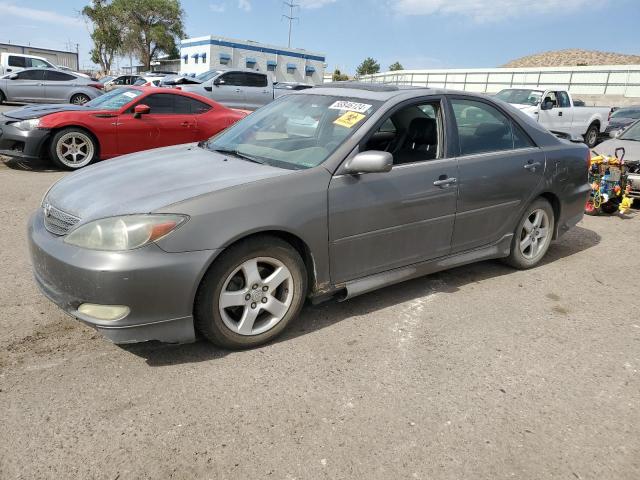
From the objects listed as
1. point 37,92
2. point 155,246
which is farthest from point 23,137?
point 37,92

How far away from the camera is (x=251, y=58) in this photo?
48.7 metres

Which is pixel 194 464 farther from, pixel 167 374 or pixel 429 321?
pixel 429 321

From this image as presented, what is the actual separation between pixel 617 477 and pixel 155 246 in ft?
7.94

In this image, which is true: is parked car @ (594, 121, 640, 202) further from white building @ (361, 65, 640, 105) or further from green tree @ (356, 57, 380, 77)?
green tree @ (356, 57, 380, 77)

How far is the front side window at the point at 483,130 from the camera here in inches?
158

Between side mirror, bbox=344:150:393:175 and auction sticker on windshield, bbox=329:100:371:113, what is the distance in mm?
522

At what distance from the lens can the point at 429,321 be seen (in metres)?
3.65

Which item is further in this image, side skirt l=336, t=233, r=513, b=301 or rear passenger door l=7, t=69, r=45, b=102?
rear passenger door l=7, t=69, r=45, b=102

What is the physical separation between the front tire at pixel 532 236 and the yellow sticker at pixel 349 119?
188cm

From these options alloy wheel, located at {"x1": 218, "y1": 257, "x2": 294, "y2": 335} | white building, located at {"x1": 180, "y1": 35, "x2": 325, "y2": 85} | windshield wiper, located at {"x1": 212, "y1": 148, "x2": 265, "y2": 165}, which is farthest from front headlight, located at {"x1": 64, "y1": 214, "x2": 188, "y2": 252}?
white building, located at {"x1": 180, "y1": 35, "x2": 325, "y2": 85}

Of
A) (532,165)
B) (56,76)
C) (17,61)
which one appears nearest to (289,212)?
(532,165)

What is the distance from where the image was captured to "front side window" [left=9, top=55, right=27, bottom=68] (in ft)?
80.6

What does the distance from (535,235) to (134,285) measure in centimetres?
365

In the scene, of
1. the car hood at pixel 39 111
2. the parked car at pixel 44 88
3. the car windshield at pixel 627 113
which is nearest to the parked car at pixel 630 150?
the car hood at pixel 39 111
